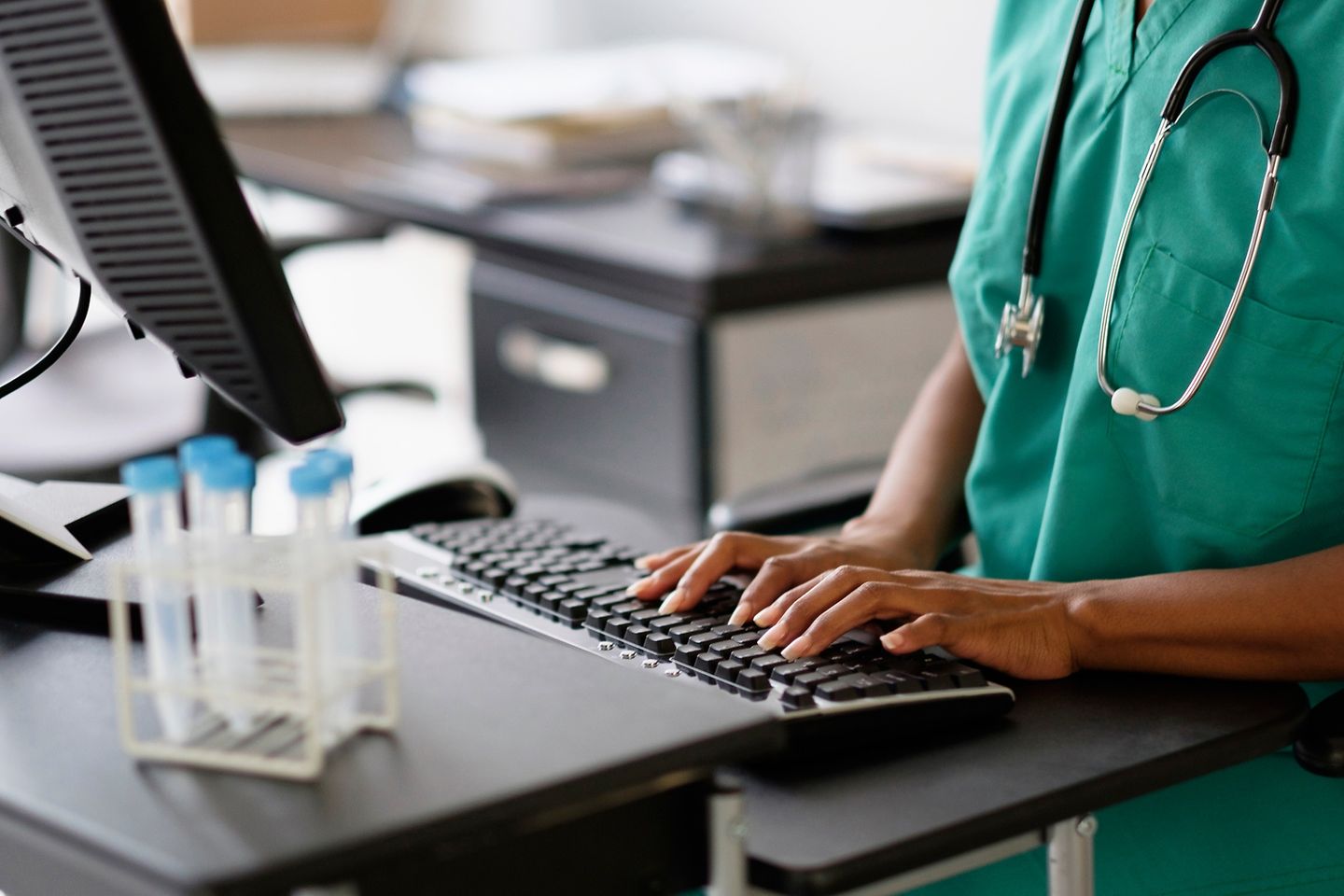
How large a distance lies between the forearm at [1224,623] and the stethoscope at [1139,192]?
11 cm

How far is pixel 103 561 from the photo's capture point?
902 millimetres

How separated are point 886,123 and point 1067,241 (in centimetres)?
136

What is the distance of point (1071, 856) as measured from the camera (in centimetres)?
77

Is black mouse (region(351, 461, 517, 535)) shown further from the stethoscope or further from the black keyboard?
the stethoscope

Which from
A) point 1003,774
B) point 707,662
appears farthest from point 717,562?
point 1003,774

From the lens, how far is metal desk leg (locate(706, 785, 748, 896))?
0.68 metres

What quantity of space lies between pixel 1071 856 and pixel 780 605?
208mm

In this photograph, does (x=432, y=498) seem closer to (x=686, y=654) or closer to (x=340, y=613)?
(x=686, y=654)

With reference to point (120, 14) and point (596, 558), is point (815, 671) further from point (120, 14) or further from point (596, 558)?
point (120, 14)

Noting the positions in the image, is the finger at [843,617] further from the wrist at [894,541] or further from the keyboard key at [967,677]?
the wrist at [894,541]

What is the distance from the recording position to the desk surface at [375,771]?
586 millimetres

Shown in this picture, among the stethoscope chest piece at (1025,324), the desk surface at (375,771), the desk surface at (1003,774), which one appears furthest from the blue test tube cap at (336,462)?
the stethoscope chest piece at (1025,324)

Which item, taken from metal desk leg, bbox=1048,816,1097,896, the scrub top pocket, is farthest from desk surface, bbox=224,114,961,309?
metal desk leg, bbox=1048,816,1097,896

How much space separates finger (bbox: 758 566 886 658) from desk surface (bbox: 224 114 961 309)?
0.85m
